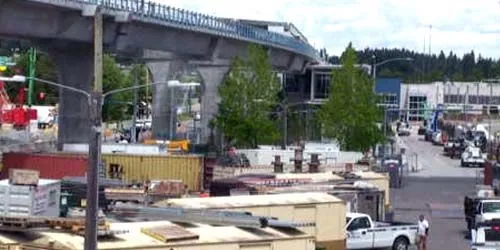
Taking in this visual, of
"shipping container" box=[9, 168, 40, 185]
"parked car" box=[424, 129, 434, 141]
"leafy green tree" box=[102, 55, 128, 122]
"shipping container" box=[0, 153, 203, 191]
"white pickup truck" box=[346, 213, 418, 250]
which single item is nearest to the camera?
"shipping container" box=[9, 168, 40, 185]

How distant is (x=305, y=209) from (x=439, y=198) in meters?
36.7

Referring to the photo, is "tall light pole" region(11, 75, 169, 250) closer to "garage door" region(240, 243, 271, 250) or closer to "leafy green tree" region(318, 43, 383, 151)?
"garage door" region(240, 243, 271, 250)

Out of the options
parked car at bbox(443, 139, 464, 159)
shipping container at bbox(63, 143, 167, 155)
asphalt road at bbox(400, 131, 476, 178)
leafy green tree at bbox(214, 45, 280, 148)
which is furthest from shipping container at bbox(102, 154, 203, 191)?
parked car at bbox(443, 139, 464, 159)

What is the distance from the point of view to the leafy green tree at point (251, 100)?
8750 centimetres

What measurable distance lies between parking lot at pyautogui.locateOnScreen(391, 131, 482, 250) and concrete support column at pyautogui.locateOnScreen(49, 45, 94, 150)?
54.5 ft

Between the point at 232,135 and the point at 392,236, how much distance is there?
49.9 meters

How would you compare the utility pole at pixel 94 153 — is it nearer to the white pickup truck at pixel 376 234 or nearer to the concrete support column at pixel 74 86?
the white pickup truck at pixel 376 234

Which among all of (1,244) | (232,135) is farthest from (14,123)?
(1,244)

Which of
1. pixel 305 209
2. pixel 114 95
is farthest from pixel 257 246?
pixel 114 95

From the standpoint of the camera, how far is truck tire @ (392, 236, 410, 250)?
41.2 metres

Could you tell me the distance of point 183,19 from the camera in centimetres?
7938

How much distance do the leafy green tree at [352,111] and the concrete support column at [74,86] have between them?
824 inches

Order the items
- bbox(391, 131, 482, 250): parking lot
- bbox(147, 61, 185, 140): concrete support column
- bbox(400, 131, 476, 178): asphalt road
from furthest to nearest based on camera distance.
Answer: bbox(400, 131, 476, 178): asphalt road → bbox(147, 61, 185, 140): concrete support column → bbox(391, 131, 482, 250): parking lot

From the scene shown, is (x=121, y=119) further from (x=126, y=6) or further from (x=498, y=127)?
(x=126, y=6)
